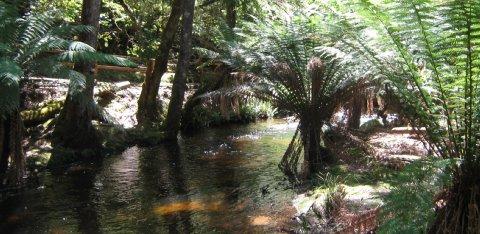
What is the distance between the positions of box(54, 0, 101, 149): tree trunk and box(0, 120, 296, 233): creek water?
612 mm

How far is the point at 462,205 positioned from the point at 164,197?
366 centimetres

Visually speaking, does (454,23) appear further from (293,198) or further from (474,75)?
(293,198)

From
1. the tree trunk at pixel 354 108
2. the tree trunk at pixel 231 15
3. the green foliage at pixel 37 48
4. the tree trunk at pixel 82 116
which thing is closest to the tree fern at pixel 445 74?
the tree trunk at pixel 354 108

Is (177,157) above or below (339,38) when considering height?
below

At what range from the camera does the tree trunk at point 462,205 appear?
112 inches

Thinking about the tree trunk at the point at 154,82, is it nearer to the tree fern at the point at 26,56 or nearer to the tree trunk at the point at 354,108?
the tree fern at the point at 26,56

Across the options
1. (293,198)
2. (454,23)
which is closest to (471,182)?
(454,23)

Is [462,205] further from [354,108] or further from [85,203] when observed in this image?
[85,203]

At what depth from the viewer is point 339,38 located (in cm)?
384

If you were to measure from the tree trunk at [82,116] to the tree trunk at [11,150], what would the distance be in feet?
5.47

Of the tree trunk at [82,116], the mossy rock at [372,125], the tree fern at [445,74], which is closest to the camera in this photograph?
the tree fern at [445,74]

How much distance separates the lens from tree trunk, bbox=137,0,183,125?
10734 millimetres

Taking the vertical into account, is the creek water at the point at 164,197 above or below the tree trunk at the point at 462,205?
below

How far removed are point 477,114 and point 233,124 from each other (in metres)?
9.96
